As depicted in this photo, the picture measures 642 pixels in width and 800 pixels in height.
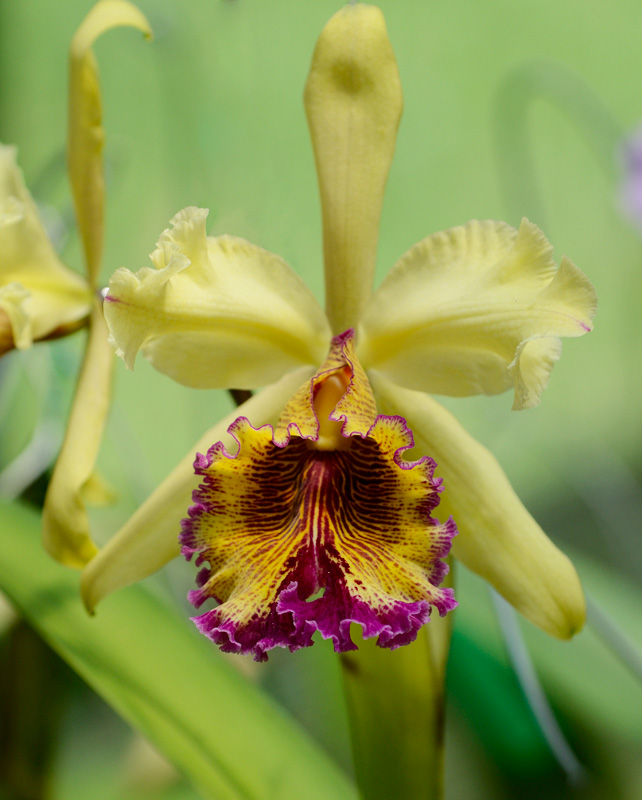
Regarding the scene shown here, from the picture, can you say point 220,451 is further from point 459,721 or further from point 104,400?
point 459,721

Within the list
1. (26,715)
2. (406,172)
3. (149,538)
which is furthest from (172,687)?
(406,172)

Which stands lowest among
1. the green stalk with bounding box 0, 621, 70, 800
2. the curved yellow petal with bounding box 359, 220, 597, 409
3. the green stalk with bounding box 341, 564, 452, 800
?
the green stalk with bounding box 0, 621, 70, 800

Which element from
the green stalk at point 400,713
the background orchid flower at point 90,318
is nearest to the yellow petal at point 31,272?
the background orchid flower at point 90,318

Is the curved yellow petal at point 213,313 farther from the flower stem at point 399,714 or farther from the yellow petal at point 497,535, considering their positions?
the flower stem at point 399,714

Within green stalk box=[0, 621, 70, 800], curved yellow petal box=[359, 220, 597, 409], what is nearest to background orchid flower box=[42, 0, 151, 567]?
curved yellow petal box=[359, 220, 597, 409]

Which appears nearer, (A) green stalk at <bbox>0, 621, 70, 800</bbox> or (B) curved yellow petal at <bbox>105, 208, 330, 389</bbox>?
(B) curved yellow petal at <bbox>105, 208, 330, 389</bbox>

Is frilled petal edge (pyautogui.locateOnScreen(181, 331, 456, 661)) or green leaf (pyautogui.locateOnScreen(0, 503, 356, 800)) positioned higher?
frilled petal edge (pyautogui.locateOnScreen(181, 331, 456, 661))

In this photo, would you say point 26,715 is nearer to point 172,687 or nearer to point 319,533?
point 172,687

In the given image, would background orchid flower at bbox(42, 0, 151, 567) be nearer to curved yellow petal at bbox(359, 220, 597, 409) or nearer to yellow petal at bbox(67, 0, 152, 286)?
yellow petal at bbox(67, 0, 152, 286)
